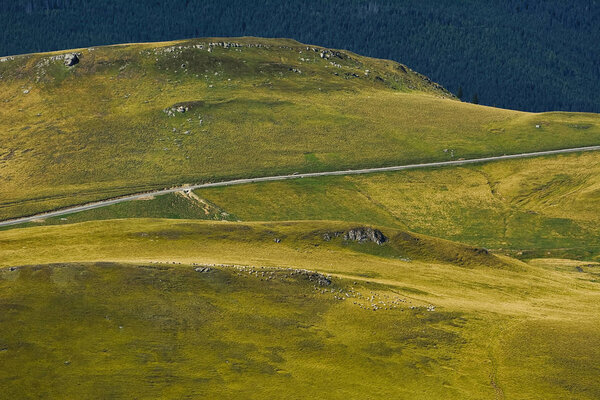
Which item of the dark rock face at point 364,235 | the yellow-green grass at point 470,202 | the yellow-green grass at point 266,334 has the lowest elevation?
the yellow-green grass at point 470,202

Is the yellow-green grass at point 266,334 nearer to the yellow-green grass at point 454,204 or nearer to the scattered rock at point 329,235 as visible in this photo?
the scattered rock at point 329,235

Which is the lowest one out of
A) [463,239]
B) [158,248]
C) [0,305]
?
[463,239]

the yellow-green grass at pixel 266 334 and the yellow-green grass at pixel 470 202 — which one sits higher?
the yellow-green grass at pixel 266 334

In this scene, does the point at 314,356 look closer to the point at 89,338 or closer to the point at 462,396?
the point at 462,396

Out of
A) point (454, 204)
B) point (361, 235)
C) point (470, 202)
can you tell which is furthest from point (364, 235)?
point (470, 202)

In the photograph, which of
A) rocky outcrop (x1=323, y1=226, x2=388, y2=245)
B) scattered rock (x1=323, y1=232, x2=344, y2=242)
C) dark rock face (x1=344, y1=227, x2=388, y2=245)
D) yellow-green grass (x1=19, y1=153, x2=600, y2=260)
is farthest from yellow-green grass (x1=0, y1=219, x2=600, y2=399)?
yellow-green grass (x1=19, y1=153, x2=600, y2=260)

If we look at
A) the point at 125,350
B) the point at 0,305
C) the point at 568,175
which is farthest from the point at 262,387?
the point at 568,175

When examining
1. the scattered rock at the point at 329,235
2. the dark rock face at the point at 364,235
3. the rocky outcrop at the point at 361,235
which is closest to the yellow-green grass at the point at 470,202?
the dark rock face at the point at 364,235
